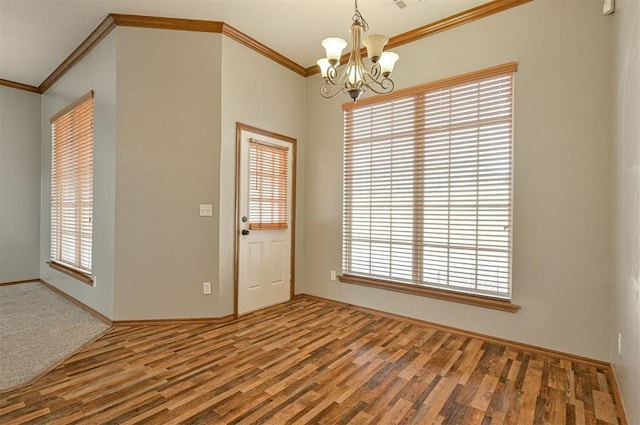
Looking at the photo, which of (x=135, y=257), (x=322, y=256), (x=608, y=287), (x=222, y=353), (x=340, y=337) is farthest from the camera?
(x=322, y=256)

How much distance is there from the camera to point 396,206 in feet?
12.1

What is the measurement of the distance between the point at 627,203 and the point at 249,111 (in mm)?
3482

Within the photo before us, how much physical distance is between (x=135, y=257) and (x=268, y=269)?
1.48 m

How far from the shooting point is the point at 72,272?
4.16 metres

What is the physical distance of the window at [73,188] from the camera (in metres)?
3.94

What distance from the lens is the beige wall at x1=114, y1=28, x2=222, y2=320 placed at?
3.36 metres

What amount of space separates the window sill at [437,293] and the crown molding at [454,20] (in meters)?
2.73

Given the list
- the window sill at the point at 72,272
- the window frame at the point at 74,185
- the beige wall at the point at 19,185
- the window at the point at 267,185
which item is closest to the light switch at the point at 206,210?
the window at the point at 267,185

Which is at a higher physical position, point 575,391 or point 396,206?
point 396,206

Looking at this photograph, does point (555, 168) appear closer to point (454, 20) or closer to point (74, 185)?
point (454, 20)

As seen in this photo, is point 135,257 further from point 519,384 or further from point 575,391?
point 575,391

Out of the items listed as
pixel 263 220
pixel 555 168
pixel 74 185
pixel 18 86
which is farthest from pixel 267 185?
pixel 18 86

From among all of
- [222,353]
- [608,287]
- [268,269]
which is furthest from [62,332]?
[608,287]

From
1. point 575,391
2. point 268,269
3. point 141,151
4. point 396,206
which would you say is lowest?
point 575,391
